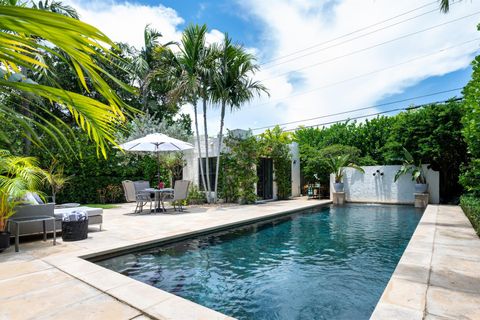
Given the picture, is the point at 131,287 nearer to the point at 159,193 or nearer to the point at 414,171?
the point at 159,193

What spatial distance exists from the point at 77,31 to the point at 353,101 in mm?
25288

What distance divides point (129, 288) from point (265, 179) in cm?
1224

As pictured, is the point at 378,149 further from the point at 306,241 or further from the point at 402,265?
the point at 402,265

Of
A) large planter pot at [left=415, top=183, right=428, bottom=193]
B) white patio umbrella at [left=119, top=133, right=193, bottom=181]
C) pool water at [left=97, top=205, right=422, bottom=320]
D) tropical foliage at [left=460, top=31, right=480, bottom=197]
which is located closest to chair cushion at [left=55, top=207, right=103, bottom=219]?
pool water at [left=97, top=205, right=422, bottom=320]

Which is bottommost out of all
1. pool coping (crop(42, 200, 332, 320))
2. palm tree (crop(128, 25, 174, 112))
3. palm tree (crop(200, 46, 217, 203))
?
pool coping (crop(42, 200, 332, 320))

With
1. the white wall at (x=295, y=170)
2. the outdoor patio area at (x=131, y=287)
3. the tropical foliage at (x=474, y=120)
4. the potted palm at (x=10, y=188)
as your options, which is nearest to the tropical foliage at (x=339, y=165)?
the white wall at (x=295, y=170)

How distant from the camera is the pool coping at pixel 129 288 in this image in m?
2.81

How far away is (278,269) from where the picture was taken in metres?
4.73

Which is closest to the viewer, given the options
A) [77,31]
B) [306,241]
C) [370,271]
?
[77,31]

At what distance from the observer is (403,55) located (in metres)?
16.9

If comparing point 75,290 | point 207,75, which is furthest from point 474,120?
point 207,75

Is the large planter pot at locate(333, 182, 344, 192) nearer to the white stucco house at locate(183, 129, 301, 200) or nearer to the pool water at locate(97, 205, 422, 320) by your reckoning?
the white stucco house at locate(183, 129, 301, 200)

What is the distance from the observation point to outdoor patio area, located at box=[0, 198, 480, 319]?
110 inches

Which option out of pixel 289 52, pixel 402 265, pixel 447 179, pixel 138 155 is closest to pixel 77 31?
pixel 402 265
